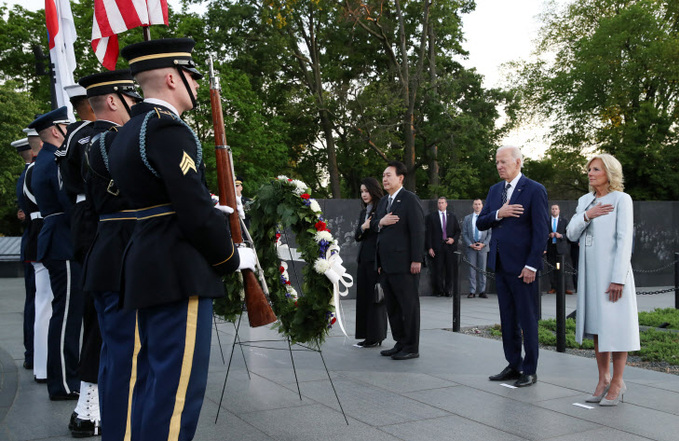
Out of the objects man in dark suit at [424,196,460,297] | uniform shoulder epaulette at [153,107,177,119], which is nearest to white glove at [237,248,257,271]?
uniform shoulder epaulette at [153,107,177,119]

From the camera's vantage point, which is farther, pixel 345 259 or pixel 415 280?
pixel 345 259

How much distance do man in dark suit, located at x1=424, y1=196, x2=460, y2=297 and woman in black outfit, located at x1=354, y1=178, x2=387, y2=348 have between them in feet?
19.0

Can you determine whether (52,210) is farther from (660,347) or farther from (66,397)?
(660,347)

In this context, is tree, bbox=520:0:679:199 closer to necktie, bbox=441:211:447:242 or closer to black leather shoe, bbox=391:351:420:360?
necktie, bbox=441:211:447:242

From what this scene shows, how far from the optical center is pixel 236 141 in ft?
94.1

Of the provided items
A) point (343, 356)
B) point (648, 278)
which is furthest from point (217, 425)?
point (648, 278)

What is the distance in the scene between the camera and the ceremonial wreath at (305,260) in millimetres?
5051

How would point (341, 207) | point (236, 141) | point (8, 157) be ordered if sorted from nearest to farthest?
point (341, 207) → point (8, 157) → point (236, 141)

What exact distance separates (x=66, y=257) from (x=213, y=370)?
6.79 feet

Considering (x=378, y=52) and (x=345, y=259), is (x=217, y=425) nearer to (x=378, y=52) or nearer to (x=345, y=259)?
(x=345, y=259)

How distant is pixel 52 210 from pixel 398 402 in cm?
323

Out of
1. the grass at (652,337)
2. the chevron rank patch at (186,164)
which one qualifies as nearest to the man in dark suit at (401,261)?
the grass at (652,337)

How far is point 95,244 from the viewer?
12.6 feet

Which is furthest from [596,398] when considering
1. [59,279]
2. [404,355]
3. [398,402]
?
[59,279]
